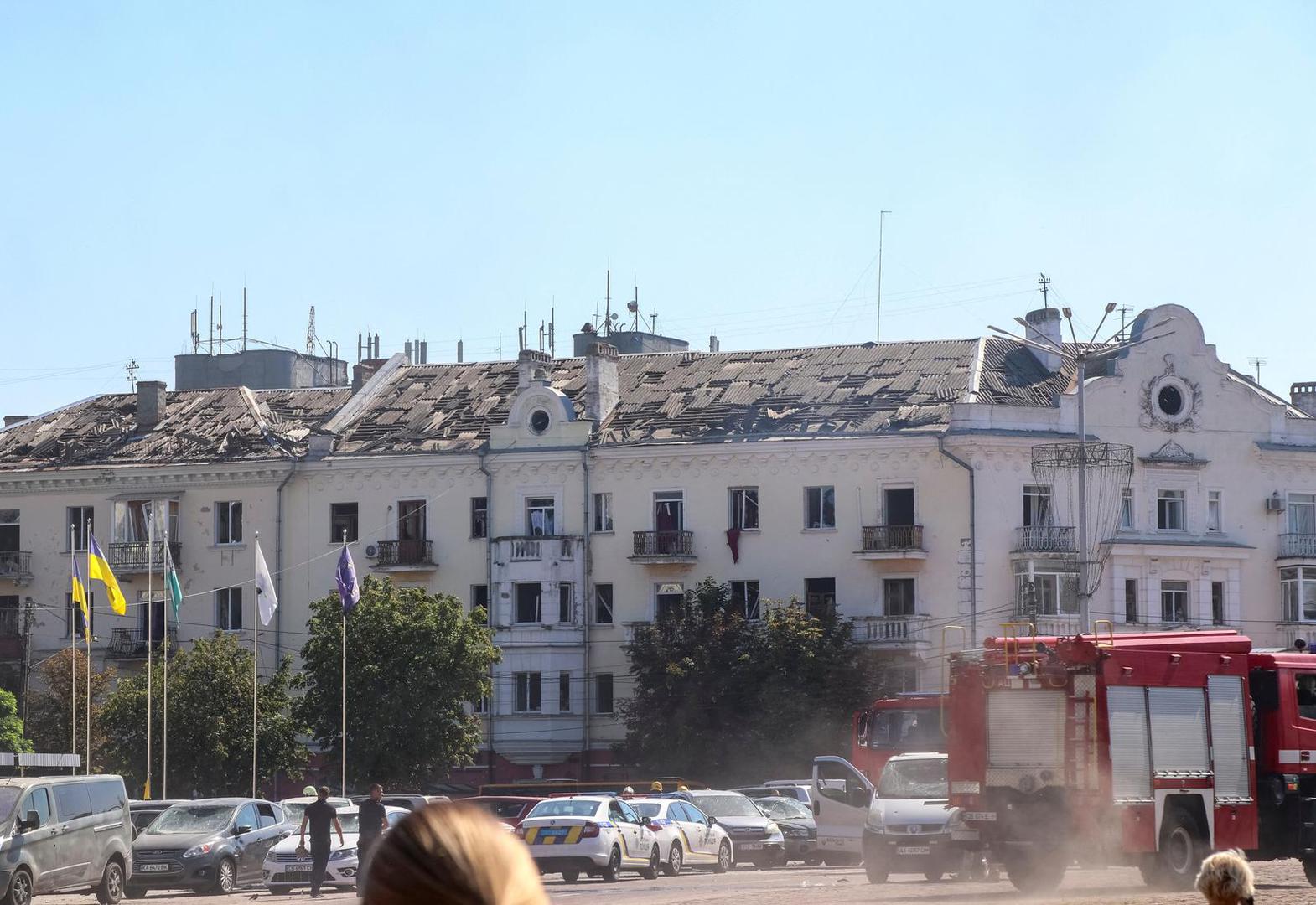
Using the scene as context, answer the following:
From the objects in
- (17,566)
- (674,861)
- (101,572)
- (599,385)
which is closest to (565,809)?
(674,861)

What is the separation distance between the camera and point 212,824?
3312cm

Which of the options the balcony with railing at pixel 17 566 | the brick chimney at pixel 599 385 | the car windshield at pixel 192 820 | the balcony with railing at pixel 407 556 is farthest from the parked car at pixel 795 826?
the balcony with railing at pixel 17 566

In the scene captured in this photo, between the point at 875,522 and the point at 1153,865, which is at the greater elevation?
the point at 875,522

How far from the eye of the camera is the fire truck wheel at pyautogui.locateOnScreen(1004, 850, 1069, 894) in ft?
82.1

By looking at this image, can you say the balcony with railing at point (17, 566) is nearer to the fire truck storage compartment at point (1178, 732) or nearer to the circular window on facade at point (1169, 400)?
the circular window on facade at point (1169, 400)

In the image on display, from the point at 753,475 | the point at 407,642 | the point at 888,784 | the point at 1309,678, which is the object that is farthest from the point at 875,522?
the point at 1309,678

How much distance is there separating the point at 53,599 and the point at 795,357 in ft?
88.1

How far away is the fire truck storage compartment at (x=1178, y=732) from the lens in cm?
2528

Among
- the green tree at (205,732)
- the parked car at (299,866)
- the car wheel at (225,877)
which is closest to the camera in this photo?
the parked car at (299,866)

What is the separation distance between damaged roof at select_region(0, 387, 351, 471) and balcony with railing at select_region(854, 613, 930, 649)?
2050cm

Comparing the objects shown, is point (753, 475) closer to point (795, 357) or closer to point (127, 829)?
point (795, 357)

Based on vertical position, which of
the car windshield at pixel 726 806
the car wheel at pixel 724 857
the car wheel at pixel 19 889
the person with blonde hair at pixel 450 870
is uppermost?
the person with blonde hair at pixel 450 870

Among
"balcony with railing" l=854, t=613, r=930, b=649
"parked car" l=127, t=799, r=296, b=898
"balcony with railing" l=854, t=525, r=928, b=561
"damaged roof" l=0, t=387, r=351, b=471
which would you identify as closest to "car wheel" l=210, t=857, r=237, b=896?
"parked car" l=127, t=799, r=296, b=898

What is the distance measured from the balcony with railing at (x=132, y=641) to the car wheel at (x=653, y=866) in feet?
116
